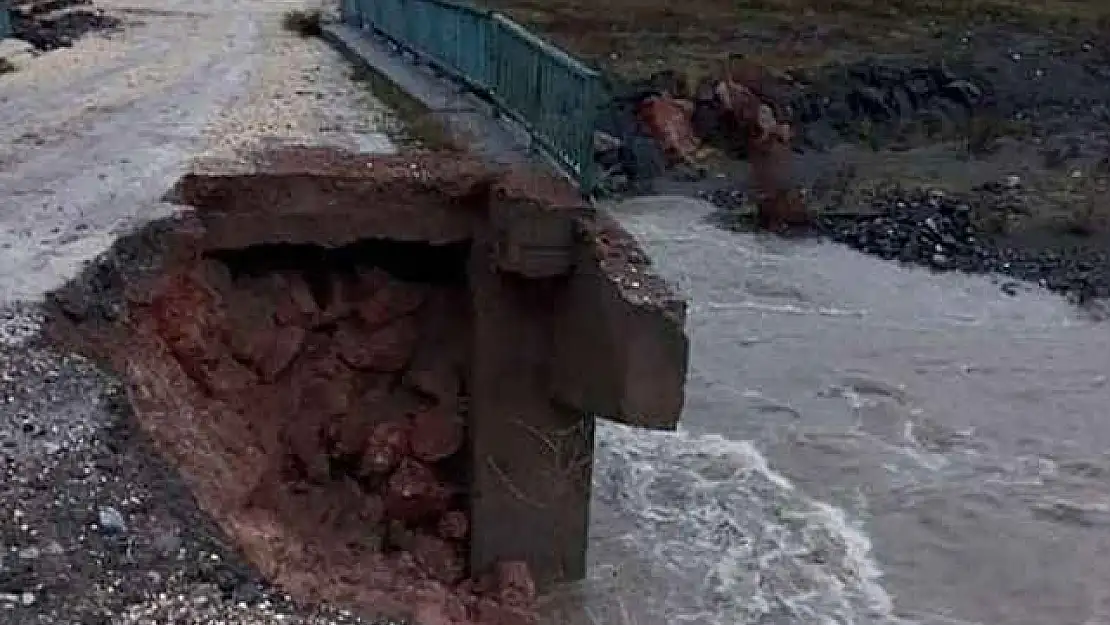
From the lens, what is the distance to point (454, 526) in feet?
42.1

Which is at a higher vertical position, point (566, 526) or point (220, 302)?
point (220, 302)

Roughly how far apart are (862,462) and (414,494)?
5.73 metres

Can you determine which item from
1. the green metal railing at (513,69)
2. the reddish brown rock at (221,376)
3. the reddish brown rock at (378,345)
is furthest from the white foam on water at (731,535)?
the reddish brown rock at (221,376)

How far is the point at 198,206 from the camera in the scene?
40.1 ft

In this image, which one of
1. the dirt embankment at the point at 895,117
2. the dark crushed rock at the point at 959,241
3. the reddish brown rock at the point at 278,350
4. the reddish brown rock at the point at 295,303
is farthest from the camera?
the dirt embankment at the point at 895,117

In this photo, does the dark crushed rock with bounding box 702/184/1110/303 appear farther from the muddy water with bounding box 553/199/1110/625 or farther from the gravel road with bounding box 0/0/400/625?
the gravel road with bounding box 0/0/400/625

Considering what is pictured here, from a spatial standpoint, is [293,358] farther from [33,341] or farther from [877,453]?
[877,453]

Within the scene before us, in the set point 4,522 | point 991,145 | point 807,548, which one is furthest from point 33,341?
point 991,145

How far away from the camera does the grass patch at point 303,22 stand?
21719 mm

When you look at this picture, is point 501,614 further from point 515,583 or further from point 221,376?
point 221,376

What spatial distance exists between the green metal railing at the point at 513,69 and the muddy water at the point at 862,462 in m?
3.43

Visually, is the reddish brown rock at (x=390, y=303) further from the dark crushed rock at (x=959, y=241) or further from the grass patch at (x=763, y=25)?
the grass patch at (x=763, y=25)

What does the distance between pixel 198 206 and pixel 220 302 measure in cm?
82

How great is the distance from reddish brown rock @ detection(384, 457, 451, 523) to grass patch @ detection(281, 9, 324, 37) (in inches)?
395
